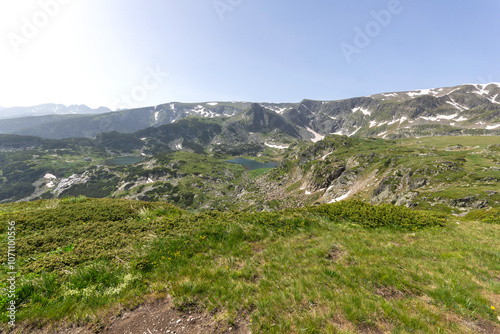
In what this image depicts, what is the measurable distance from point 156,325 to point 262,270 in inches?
197

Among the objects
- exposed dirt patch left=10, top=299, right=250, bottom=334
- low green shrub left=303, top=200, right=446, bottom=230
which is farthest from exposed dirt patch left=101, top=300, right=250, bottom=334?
low green shrub left=303, top=200, right=446, bottom=230

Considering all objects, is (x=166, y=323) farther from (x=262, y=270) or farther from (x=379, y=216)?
(x=379, y=216)

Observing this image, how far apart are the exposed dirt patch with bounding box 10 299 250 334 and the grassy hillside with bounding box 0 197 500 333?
197 mm

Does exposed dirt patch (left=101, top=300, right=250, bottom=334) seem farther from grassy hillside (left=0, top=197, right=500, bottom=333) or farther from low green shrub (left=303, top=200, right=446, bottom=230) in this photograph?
low green shrub (left=303, top=200, right=446, bottom=230)

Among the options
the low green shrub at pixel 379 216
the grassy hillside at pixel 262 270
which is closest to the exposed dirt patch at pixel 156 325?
the grassy hillside at pixel 262 270

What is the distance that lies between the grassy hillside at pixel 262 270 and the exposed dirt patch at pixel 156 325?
0.20 metres

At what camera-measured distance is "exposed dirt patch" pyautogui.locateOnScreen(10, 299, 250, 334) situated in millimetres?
6090

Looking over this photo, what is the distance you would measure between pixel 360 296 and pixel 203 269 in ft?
23.3

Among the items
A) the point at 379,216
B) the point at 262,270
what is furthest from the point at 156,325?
the point at 379,216

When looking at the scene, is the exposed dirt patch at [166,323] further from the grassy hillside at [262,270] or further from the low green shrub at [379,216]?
the low green shrub at [379,216]

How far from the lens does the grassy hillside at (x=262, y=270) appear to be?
6.68 metres

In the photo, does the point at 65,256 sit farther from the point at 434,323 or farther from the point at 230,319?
the point at 434,323

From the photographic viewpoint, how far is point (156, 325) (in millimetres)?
6328

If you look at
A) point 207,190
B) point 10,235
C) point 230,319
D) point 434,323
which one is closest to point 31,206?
point 10,235
